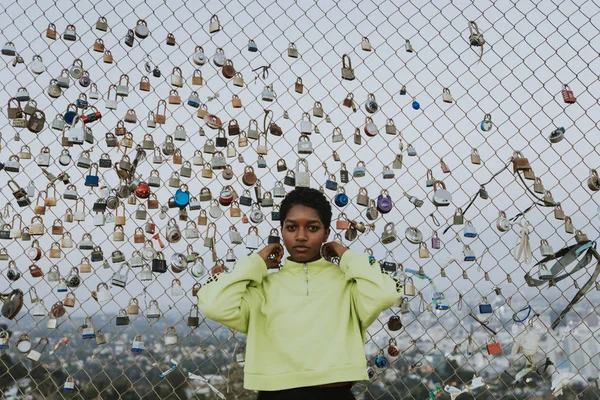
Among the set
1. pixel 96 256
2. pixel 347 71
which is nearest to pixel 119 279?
pixel 96 256

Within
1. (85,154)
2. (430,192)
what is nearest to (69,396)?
(85,154)

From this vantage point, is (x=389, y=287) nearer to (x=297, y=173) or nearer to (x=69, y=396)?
(x=297, y=173)

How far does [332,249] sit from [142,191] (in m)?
1.15

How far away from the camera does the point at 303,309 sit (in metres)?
2.44

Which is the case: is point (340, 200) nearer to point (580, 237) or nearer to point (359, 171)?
point (359, 171)

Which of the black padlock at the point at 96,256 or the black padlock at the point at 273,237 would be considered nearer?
the black padlock at the point at 273,237

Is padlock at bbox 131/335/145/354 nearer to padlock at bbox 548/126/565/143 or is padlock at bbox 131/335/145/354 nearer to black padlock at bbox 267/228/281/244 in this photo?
black padlock at bbox 267/228/281/244

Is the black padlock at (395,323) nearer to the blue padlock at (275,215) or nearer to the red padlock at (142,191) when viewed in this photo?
the blue padlock at (275,215)

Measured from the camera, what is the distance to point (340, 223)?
3199 millimetres

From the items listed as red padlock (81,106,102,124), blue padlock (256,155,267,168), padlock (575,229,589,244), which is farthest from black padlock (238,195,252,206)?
padlock (575,229,589,244)

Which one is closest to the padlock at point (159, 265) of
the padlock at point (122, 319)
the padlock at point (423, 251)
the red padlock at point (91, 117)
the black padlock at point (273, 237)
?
the padlock at point (122, 319)

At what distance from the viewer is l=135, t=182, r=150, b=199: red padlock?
3281 millimetres

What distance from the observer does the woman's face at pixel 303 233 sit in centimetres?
257

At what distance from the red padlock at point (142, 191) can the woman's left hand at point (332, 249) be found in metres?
1.08
